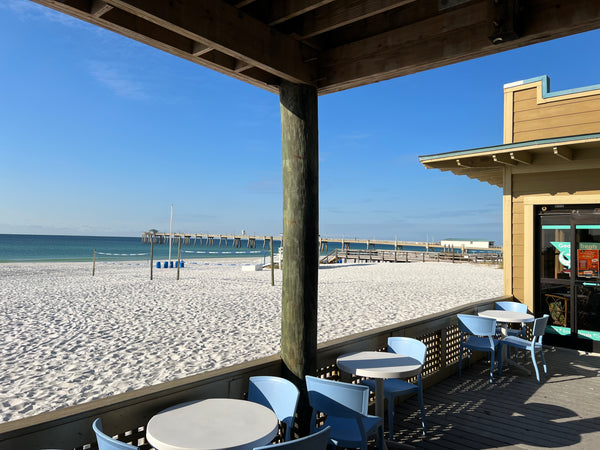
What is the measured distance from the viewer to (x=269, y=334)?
23.1 feet

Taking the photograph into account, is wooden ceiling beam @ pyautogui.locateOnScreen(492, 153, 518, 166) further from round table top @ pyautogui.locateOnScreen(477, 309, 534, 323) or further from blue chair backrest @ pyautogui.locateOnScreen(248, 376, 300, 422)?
blue chair backrest @ pyautogui.locateOnScreen(248, 376, 300, 422)

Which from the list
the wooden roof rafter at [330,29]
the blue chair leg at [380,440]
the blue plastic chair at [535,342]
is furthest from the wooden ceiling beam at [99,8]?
the blue plastic chair at [535,342]

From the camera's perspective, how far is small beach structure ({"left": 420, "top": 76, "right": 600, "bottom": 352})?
5301 millimetres

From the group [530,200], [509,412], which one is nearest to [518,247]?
[530,200]

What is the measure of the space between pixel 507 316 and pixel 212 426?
13.2 feet

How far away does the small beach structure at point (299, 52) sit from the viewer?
1890mm

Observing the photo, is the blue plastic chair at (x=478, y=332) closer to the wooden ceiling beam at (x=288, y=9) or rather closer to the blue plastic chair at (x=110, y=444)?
the wooden ceiling beam at (x=288, y=9)

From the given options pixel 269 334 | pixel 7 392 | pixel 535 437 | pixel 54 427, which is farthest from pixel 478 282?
pixel 54 427

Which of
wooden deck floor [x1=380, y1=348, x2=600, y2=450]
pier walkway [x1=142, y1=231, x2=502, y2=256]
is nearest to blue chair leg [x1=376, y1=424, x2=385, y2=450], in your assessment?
wooden deck floor [x1=380, y1=348, x2=600, y2=450]

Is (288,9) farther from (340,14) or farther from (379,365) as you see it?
(379,365)

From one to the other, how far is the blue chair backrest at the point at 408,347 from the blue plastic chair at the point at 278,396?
1.35m

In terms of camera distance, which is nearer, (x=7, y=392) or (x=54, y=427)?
(x=54, y=427)

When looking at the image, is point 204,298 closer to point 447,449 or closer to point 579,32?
point 447,449

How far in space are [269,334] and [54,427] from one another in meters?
5.37
